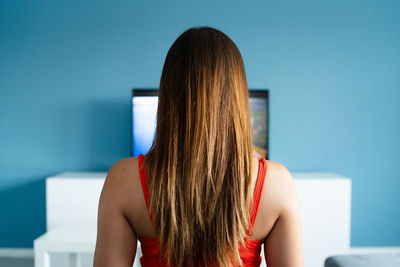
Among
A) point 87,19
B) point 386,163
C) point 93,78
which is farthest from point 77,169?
point 386,163

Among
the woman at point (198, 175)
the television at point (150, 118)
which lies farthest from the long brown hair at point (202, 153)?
the television at point (150, 118)

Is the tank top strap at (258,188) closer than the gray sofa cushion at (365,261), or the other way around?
the tank top strap at (258,188)

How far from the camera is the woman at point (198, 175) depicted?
78 cm

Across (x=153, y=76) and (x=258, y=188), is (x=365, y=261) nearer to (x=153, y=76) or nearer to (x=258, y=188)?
(x=258, y=188)

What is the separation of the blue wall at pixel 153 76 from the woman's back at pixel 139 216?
6.67 ft

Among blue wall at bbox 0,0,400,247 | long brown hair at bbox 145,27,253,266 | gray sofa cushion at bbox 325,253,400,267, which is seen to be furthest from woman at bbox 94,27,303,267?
blue wall at bbox 0,0,400,247

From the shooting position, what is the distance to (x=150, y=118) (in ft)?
8.73

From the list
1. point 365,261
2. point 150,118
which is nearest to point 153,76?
point 150,118

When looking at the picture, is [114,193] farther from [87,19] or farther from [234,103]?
[87,19]

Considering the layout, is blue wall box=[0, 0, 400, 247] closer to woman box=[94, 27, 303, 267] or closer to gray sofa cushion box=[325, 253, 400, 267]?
gray sofa cushion box=[325, 253, 400, 267]

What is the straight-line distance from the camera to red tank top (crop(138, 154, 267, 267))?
82 centimetres

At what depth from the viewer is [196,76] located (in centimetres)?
79

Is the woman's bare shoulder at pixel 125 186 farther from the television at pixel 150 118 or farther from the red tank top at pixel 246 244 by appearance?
the television at pixel 150 118

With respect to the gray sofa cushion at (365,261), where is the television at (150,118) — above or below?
above
